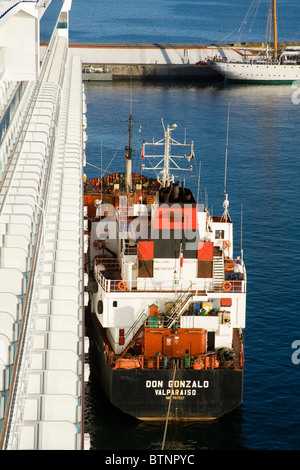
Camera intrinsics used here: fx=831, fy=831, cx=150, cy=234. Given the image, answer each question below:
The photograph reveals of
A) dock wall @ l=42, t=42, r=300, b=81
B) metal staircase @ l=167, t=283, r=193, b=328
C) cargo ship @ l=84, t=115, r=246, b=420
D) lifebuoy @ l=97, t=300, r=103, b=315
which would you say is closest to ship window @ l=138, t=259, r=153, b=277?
Result: cargo ship @ l=84, t=115, r=246, b=420

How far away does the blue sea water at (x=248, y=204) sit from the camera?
29.0 meters

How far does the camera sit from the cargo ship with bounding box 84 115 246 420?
1163 inches

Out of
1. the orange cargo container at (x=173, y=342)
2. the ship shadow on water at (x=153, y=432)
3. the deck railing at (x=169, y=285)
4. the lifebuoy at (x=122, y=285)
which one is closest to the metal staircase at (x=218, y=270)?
the deck railing at (x=169, y=285)

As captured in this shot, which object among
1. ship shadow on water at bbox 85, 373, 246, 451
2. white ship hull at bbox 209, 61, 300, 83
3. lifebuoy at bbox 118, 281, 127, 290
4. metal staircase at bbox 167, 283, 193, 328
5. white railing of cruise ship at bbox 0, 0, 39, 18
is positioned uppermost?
white ship hull at bbox 209, 61, 300, 83

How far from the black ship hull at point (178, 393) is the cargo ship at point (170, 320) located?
0.12 feet

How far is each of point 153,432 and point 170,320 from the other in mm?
4069

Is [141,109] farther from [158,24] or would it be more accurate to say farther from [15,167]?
[158,24]

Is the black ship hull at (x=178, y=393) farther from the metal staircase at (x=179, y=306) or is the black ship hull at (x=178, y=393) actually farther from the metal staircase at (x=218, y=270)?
the metal staircase at (x=218, y=270)

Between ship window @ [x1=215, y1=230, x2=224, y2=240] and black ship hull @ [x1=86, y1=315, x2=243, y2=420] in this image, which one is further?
ship window @ [x1=215, y1=230, x2=224, y2=240]

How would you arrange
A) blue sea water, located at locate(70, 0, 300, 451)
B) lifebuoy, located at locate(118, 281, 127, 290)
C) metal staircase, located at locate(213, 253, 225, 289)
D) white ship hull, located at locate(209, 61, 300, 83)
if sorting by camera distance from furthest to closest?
white ship hull, located at locate(209, 61, 300, 83) → metal staircase, located at locate(213, 253, 225, 289) → lifebuoy, located at locate(118, 281, 127, 290) → blue sea water, located at locate(70, 0, 300, 451)

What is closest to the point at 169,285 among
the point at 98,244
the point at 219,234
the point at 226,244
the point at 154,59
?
A: the point at 226,244

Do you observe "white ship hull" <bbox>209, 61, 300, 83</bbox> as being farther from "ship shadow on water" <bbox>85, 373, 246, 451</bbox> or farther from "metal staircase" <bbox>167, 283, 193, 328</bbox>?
"ship shadow on water" <bbox>85, 373, 246, 451</bbox>

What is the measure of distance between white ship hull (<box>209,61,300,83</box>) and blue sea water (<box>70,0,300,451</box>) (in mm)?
1787

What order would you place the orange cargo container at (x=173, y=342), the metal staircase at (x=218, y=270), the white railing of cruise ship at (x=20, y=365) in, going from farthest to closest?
the metal staircase at (x=218, y=270), the orange cargo container at (x=173, y=342), the white railing of cruise ship at (x=20, y=365)
